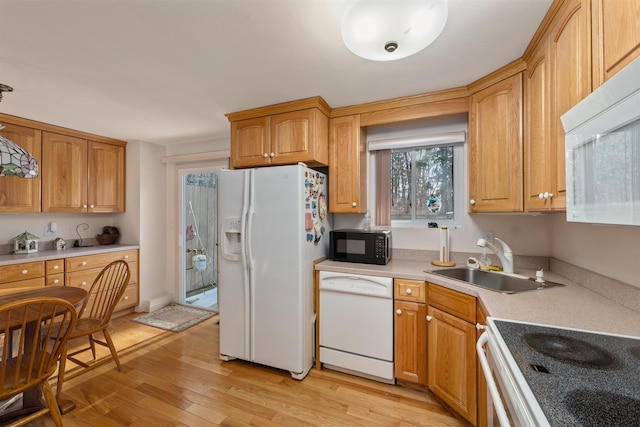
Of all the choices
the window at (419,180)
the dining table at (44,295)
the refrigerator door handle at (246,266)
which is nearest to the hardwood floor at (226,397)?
the dining table at (44,295)

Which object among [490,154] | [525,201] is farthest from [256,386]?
[490,154]

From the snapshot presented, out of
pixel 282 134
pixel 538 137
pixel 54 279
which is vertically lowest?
pixel 54 279

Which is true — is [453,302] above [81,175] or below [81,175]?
below

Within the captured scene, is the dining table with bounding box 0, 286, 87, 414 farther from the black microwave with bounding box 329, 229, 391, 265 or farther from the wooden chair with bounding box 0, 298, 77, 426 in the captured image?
the black microwave with bounding box 329, 229, 391, 265

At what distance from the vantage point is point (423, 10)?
0.99 metres

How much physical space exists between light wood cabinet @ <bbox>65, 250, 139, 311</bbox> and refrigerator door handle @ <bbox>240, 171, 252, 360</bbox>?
2.02 m

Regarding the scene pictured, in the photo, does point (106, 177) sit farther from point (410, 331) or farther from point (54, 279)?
point (410, 331)

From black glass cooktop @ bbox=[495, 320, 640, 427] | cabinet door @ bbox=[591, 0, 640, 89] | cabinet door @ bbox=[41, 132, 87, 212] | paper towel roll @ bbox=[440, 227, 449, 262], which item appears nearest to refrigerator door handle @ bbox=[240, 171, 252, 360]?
paper towel roll @ bbox=[440, 227, 449, 262]

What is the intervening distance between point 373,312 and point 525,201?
125 centimetres

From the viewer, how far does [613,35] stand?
0.89m

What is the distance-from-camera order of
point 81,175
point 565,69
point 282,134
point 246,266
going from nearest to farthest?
1. point 565,69
2. point 246,266
3. point 282,134
4. point 81,175

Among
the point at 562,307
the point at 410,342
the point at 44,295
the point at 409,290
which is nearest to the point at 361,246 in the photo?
the point at 409,290

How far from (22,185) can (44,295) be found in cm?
158

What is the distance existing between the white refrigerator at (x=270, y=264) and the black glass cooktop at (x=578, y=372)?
1.40 meters
